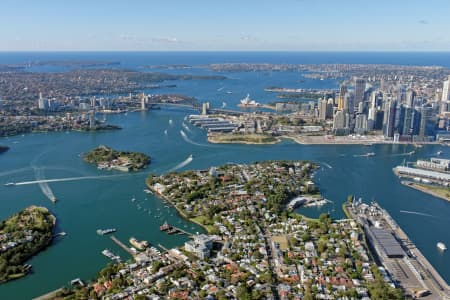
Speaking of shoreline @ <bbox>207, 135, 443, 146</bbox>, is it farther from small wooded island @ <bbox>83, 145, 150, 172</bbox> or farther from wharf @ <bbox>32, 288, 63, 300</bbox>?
wharf @ <bbox>32, 288, 63, 300</bbox>

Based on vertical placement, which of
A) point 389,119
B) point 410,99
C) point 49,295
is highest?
point 410,99

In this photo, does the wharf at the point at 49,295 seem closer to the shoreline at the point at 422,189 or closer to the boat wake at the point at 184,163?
the boat wake at the point at 184,163

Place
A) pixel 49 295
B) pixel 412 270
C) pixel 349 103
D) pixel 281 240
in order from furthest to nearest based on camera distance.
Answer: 1. pixel 349 103
2. pixel 281 240
3. pixel 412 270
4. pixel 49 295

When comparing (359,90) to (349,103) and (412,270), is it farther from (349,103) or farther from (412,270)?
(412,270)

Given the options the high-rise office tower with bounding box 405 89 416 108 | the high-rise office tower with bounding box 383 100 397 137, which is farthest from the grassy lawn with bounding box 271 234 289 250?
the high-rise office tower with bounding box 405 89 416 108

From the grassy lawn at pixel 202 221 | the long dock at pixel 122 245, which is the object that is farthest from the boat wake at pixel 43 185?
the grassy lawn at pixel 202 221

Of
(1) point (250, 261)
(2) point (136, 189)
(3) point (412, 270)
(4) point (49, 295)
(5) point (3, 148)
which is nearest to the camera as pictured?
(4) point (49, 295)

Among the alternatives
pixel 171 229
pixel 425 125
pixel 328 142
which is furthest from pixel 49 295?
pixel 425 125
